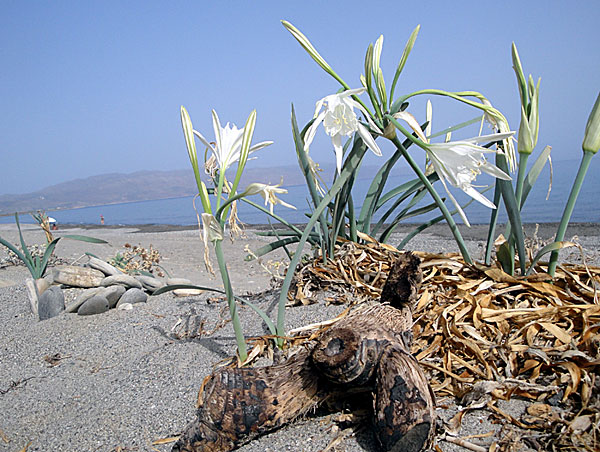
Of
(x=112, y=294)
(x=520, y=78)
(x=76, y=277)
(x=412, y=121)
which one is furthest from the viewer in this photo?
(x=76, y=277)

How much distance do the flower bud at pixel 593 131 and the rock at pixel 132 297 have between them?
10.1ft

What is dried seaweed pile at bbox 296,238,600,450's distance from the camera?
1321 millimetres

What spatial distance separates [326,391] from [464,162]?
88 centimetres

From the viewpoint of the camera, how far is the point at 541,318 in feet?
5.46

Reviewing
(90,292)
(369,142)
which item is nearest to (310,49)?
(369,142)

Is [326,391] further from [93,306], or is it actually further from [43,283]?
[43,283]

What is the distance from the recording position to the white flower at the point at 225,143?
157 cm

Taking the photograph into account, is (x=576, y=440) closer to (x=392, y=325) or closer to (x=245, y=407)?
(x=392, y=325)

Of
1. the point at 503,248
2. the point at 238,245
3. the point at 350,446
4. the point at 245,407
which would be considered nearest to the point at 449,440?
the point at 350,446

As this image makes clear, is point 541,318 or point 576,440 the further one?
point 541,318

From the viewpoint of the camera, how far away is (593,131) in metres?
1.65

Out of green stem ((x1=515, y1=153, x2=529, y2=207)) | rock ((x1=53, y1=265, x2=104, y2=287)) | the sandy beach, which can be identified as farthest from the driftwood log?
rock ((x1=53, y1=265, x2=104, y2=287))

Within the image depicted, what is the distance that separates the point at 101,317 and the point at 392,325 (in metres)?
2.38

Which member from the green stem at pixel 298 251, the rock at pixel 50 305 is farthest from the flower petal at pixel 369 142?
the rock at pixel 50 305
